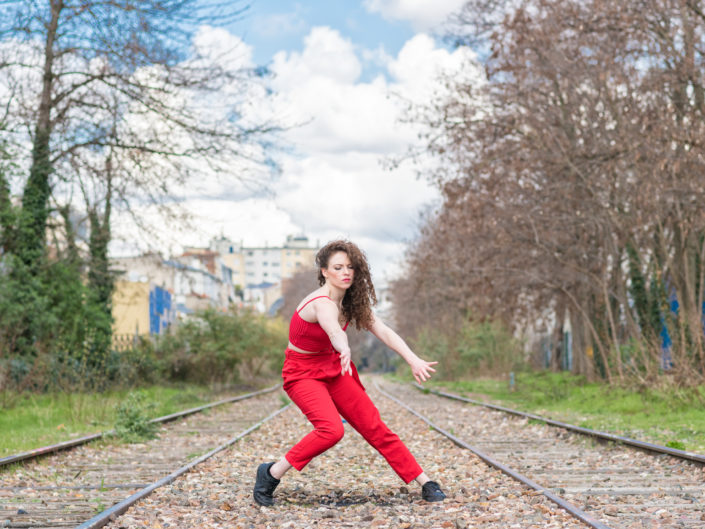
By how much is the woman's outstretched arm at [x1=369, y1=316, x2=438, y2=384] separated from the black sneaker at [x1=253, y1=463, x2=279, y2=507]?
1.29 metres

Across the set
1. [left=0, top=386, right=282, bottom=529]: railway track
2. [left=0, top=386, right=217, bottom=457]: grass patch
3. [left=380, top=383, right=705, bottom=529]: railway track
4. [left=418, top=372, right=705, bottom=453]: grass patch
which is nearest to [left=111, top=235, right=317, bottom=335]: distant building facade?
[left=0, top=386, right=282, bottom=529]: railway track

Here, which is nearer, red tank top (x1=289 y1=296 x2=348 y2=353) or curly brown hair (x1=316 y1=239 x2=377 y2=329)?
red tank top (x1=289 y1=296 x2=348 y2=353)

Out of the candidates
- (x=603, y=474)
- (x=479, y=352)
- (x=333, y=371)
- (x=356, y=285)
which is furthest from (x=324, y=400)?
(x=479, y=352)

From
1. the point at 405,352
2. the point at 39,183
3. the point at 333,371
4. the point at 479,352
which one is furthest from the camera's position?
the point at 479,352

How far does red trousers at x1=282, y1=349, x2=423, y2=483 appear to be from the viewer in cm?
610

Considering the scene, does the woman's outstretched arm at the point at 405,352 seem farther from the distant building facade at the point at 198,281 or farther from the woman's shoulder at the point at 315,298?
the distant building facade at the point at 198,281

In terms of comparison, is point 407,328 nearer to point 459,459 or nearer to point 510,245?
point 510,245

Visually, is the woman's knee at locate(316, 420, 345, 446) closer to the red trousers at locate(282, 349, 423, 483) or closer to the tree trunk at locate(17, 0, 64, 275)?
the red trousers at locate(282, 349, 423, 483)

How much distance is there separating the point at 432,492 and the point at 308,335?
151 cm

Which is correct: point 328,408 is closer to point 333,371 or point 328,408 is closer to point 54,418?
point 333,371

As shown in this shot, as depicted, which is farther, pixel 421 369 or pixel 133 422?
pixel 133 422

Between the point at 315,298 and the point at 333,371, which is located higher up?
the point at 315,298

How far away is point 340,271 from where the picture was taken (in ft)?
19.9

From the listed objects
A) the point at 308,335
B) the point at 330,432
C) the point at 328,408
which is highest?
the point at 308,335
